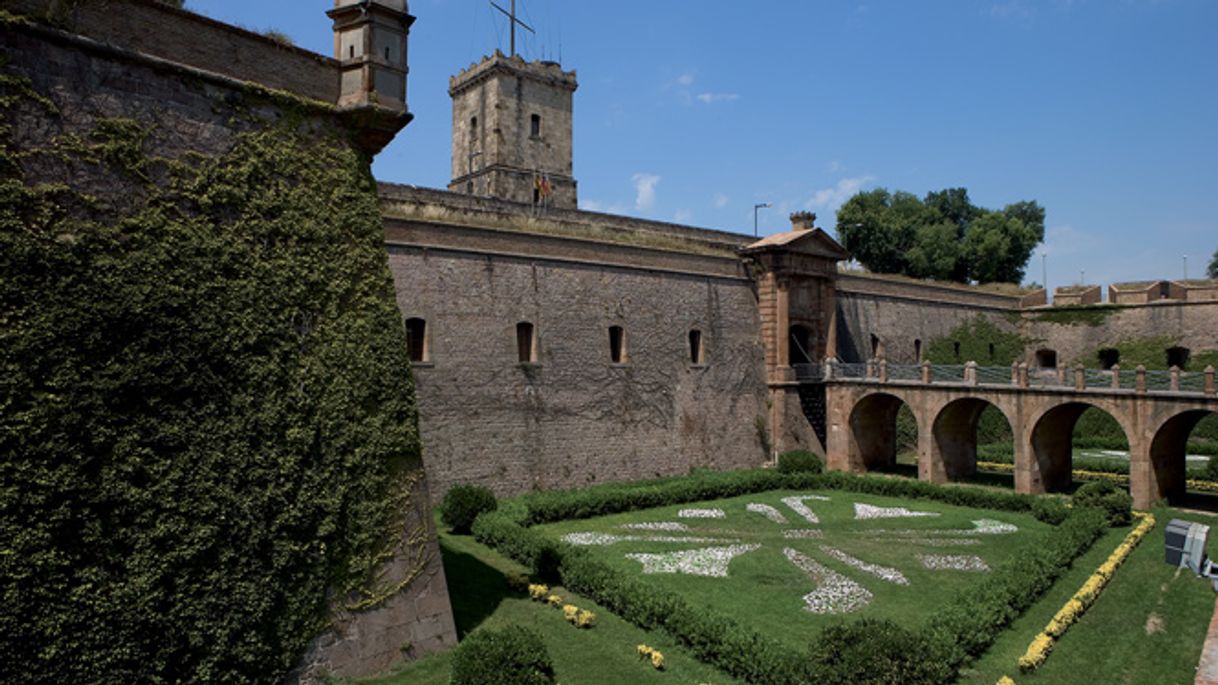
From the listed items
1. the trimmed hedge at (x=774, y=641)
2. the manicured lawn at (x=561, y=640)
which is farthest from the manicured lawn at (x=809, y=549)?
the manicured lawn at (x=561, y=640)

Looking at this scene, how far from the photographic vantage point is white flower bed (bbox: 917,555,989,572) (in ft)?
54.2

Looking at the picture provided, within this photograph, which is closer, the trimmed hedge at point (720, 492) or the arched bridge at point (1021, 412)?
the trimmed hedge at point (720, 492)

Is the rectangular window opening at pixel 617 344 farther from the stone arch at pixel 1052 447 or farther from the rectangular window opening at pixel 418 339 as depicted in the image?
the stone arch at pixel 1052 447

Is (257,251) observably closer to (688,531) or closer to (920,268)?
(688,531)

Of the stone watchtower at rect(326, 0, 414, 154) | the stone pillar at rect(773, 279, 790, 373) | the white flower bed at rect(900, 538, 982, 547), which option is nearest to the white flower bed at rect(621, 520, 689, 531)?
the white flower bed at rect(900, 538, 982, 547)

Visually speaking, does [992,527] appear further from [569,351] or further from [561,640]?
[561,640]

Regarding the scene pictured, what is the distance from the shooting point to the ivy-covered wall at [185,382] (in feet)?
25.5

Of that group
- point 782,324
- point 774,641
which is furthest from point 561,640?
Answer: point 782,324

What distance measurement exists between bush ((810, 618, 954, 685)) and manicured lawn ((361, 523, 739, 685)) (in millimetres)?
1653

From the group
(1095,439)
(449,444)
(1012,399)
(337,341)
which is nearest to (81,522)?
(337,341)

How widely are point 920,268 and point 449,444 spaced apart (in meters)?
43.0

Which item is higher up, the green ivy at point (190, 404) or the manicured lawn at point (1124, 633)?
the green ivy at point (190, 404)

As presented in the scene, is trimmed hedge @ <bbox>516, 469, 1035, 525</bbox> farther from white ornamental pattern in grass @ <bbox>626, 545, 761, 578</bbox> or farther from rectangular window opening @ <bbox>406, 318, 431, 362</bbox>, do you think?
rectangular window opening @ <bbox>406, 318, 431, 362</bbox>

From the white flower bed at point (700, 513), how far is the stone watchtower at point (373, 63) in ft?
45.4
